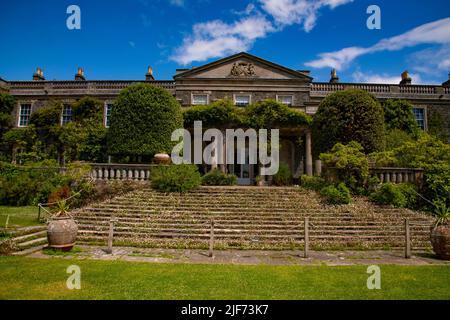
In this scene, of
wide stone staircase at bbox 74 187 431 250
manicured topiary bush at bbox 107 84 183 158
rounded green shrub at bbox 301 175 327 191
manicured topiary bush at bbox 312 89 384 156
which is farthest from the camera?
manicured topiary bush at bbox 107 84 183 158

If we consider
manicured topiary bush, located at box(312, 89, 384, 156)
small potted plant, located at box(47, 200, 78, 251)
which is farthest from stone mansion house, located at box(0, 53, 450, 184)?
small potted plant, located at box(47, 200, 78, 251)

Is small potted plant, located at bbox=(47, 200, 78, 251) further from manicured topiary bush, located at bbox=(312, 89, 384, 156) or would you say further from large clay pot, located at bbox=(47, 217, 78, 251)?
manicured topiary bush, located at bbox=(312, 89, 384, 156)

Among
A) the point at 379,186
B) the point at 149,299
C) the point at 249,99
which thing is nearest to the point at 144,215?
the point at 149,299

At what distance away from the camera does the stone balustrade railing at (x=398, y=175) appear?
12.0 meters

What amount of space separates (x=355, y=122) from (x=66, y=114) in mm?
22018

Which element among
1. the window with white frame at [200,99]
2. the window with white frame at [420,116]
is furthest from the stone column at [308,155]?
the window with white frame at [420,116]

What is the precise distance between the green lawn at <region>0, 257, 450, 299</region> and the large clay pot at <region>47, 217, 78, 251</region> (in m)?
0.81

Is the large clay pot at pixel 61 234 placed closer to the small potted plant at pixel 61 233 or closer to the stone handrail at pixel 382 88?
the small potted plant at pixel 61 233

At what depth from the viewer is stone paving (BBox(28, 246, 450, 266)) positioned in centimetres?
684

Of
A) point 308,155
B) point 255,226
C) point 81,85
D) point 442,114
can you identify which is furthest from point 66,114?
point 442,114

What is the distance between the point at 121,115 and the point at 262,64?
495 inches

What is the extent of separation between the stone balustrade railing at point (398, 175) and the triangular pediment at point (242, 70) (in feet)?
39.0

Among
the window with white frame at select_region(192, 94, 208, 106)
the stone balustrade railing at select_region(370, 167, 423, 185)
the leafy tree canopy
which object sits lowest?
the stone balustrade railing at select_region(370, 167, 423, 185)

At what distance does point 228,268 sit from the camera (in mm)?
6094
